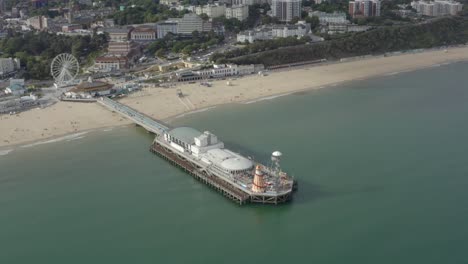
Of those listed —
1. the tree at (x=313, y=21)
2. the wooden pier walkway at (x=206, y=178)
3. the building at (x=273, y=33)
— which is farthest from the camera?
the tree at (x=313, y=21)

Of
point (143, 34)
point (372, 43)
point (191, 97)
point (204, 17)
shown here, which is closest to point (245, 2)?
point (204, 17)

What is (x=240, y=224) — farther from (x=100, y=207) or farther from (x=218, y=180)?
(x=100, y=207)

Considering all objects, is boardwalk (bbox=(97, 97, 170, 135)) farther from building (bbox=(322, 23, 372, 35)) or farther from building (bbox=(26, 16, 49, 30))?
building (bbox=(322, 23, 372, 35))

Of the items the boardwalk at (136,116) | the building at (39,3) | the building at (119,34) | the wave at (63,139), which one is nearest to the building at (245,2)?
the building at (119,34)

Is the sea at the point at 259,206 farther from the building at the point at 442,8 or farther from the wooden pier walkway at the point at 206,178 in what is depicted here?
the building at the point at 442,8

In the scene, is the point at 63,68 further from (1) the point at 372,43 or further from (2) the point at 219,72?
(1) the point at 372,43

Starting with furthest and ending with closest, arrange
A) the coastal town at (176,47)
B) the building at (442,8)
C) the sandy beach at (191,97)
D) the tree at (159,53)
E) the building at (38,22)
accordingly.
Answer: the building at (442,8) < the building at (38,22) < the tree at (159,53) < the coastal town at (176,47) < the sandy beach at (191,97)
